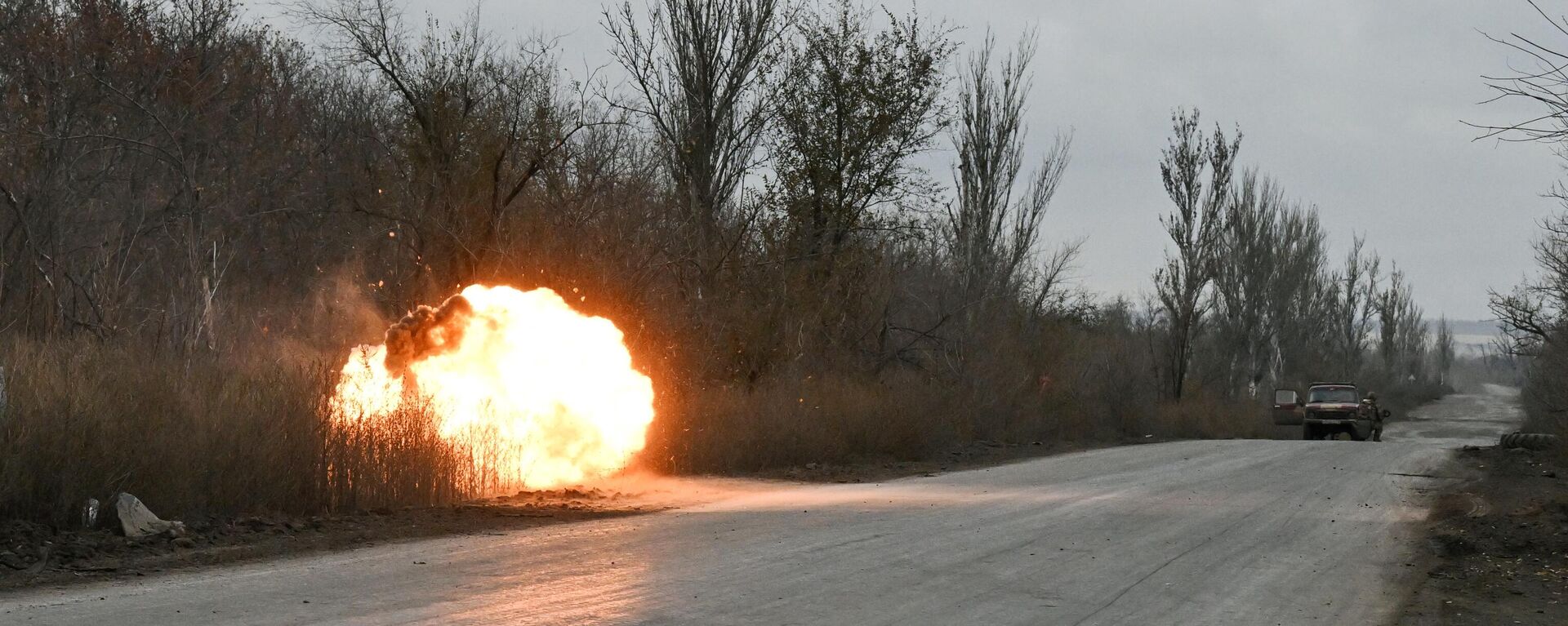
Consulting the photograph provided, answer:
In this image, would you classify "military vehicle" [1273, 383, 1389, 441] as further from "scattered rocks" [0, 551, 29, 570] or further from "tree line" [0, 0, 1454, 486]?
"scattered rocks" [0, 551, 29, 570]

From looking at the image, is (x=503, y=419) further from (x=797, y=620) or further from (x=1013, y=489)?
(x=797, y=620)

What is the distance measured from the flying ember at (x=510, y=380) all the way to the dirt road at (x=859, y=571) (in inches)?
98.9

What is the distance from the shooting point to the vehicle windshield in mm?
45562

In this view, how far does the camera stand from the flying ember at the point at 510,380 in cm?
1594

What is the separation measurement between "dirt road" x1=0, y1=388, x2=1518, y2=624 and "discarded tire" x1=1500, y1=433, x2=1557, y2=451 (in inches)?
746

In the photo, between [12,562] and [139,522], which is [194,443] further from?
[12,562]

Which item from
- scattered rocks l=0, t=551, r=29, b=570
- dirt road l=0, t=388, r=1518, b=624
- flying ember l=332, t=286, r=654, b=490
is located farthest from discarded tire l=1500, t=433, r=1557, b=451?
scattered rocks l=0, t=551, r=29, b=570

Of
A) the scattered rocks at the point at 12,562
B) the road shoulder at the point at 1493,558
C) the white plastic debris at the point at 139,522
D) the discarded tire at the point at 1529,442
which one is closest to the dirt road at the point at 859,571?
the road shoulder at the point at 1493,558

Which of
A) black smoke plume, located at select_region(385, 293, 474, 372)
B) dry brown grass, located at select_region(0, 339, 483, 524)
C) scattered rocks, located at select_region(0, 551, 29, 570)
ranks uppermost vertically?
black smoke plume, located at select_region(385, 293, 474, 372)

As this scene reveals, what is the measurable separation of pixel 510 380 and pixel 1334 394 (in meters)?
37.7

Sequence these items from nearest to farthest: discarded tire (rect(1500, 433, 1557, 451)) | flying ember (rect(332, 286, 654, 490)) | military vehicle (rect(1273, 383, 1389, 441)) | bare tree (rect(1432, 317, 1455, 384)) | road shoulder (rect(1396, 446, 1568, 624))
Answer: road shoulder (rect(1396, 446, 1568, 624))
flying ember (rect(332, 286, 654, 490))
discarded tire (rect(1500, 433, 1557, 451))
military vehicle (rect(1273, 383, 1389, 441))
bare tree (rect(1432, 317, 1455, 384))

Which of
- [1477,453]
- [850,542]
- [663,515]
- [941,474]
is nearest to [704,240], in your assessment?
[941,474]

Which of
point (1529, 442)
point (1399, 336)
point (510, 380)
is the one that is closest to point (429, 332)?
point (510, 380)

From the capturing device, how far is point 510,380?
16.9 m
